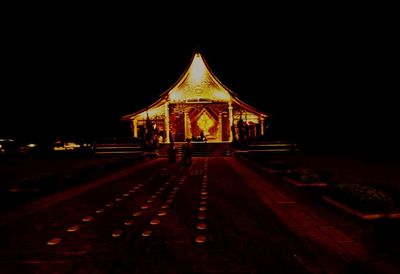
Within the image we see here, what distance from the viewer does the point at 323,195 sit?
20.7 feet

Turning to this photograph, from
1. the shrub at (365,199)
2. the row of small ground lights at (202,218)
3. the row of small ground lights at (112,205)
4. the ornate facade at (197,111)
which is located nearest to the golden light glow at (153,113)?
the ornate facade at (197,111)

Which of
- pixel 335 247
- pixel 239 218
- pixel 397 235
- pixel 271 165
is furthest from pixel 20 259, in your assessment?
pixel 271 165

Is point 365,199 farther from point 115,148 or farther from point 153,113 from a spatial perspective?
point 153,113

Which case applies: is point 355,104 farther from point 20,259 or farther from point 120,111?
point 20,259

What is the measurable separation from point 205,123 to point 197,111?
1375 millimetres

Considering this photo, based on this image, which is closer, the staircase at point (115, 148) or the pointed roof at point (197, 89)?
the staircase at point (115, 148)

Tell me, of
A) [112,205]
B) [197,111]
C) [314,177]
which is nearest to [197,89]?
[197,111]

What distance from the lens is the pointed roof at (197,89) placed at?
2762 cm

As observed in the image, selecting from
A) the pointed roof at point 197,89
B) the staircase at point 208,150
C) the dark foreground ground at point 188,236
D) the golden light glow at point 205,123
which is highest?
the pointed roof at point 197,89

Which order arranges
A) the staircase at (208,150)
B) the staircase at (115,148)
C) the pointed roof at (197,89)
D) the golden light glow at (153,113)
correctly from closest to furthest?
the staircase at (208,150) → the staircase at (115,148) → the pointed roof at (197,89) → the golden light glow at (153,113)

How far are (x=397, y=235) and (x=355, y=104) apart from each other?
1094 inches

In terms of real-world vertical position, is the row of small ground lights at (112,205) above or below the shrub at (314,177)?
below

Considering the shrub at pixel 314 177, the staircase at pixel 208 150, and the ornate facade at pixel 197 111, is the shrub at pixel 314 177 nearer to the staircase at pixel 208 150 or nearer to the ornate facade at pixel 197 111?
the staircase at pixel 208 150

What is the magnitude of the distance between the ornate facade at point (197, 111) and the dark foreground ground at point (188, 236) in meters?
20.0
